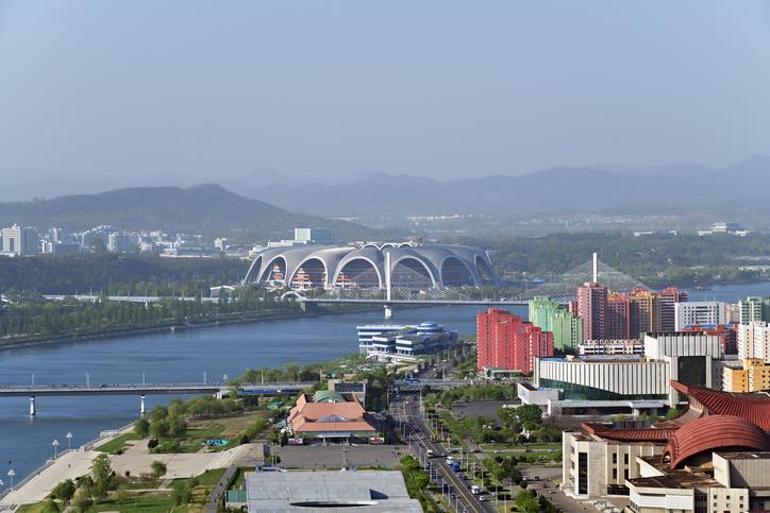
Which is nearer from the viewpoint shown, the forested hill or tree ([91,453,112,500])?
tree ([91,453,112,500])

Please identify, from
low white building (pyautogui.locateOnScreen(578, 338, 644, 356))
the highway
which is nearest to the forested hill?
low white building (pyautogui.locateOnScreen(578, 338, 644, 356))

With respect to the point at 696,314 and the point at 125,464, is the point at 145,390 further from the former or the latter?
the point at 696,314

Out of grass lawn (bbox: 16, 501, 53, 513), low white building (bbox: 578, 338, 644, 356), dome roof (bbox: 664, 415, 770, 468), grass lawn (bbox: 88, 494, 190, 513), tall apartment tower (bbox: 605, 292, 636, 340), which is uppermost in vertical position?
tall apartment tower (bbox: 605, 292, 636, 340)

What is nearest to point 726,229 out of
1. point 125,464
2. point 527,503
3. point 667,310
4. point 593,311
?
point 667,310

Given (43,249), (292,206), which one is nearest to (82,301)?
(43,249)

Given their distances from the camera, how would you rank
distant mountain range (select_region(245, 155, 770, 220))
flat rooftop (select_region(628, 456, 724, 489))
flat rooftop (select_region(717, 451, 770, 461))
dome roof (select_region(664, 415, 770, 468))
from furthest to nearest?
distant mountain range (select_region(245, 155, 770, 220)) → dome roof (select_region(664, 415, 770, 468)) → flat rooftop (select_region(717, 451, 770, 461)) → flat rooftop (select_region(628, 456, 724, 489))

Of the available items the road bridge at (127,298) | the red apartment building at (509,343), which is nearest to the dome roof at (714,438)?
the red apartment building at (509,343)

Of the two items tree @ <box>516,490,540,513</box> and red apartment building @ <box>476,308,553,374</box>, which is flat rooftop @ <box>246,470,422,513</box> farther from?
red apartment building @ <box>476,308,553,374</box>

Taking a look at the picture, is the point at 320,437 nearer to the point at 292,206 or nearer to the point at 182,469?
the point at 182,469
